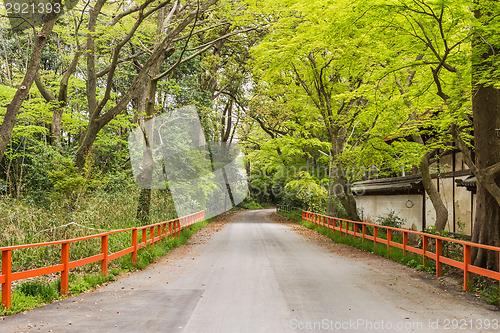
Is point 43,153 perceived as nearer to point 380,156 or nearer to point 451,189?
point 380,156

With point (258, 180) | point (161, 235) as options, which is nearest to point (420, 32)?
point (161, 235)

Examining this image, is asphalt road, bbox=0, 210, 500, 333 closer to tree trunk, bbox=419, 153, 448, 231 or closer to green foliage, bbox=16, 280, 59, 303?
green foliage, bbox=16, 280, 59, 303

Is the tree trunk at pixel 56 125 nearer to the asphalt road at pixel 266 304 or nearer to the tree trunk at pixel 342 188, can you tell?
the asphalt road at pixel 266 304

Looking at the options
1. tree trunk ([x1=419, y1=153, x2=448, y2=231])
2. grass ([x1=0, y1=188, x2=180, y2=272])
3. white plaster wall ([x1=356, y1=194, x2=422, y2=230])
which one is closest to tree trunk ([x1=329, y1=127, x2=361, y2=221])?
white plaster wall ([x1=356, y1=194, x2=422, y2=230])

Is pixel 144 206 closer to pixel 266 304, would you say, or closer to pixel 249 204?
pixel 266 304

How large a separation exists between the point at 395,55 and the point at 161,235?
9.76 m

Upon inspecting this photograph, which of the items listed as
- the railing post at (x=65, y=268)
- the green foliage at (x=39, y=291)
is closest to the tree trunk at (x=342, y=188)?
the railing post at (x=65, y=268)

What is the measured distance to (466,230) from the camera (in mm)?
15297

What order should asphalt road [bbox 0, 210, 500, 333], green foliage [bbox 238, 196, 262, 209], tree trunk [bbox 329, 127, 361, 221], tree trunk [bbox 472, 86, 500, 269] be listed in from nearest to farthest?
1. asphalt road [bbox 0, 210, 500, 333]
2. tree trunk [bbox 472, 86, 500, 269]
3. tree trunk [bbox 329, 127, 361, 221]
4. green foliage [bbox 238, 196, 262, 209]

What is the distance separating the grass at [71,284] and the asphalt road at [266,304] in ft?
0.68

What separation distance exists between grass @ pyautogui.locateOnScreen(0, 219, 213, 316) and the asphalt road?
208 millimetres

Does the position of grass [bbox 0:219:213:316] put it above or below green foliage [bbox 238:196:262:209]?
above

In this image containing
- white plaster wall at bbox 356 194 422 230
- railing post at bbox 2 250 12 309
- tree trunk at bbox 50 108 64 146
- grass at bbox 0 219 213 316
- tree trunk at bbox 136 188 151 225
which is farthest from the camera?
white plaster wall at bbox 356 194 422 230

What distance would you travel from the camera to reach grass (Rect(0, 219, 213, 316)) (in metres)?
6.15
